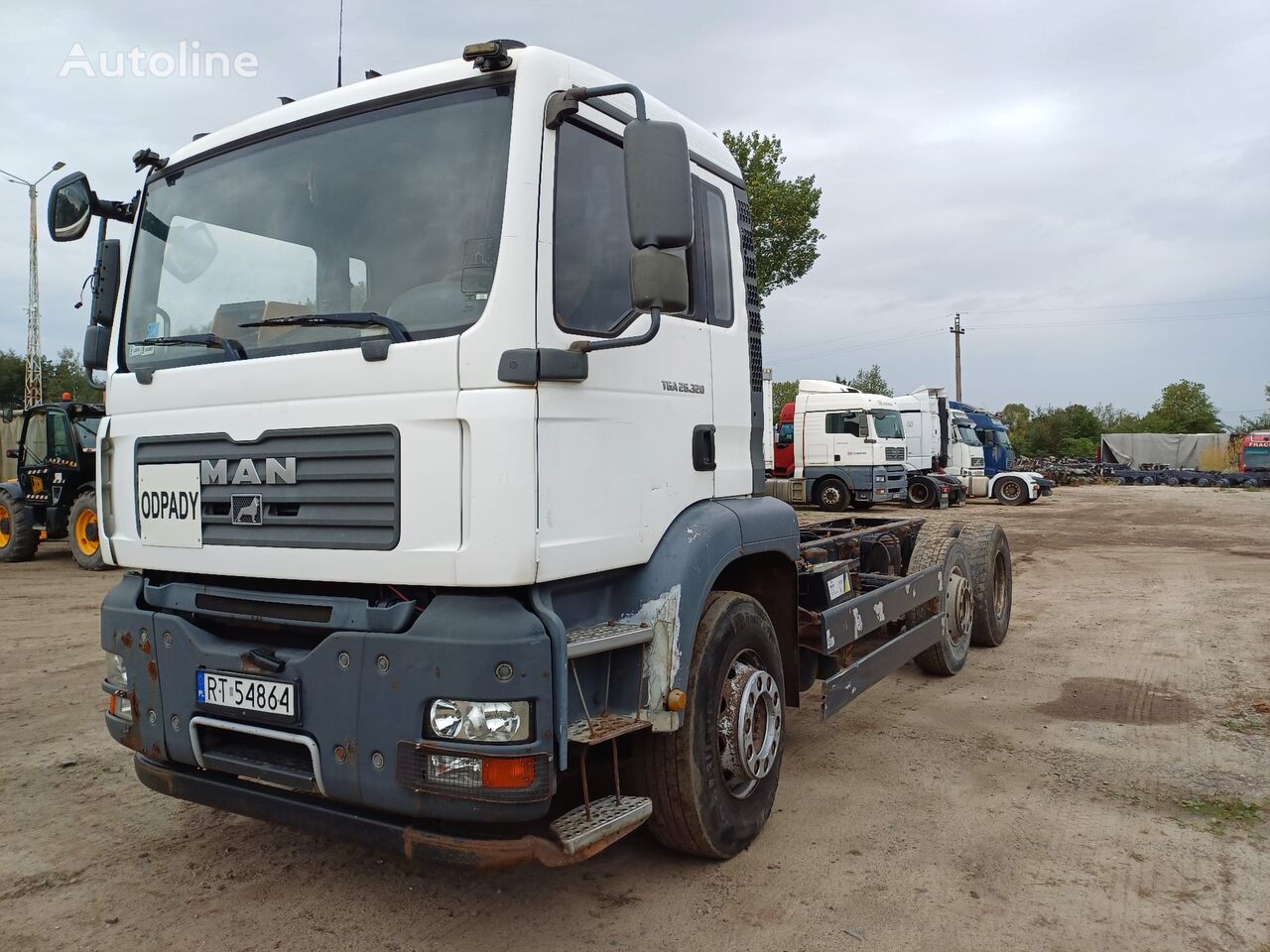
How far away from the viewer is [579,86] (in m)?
3.00

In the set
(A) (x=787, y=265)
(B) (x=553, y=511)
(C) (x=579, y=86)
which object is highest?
(A) (x=787, y=265)

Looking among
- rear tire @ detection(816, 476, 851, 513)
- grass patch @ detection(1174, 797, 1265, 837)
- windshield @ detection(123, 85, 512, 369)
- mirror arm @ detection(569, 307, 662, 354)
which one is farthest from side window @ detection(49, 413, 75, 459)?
rear tire @ detection(816, 476, 851, 513)

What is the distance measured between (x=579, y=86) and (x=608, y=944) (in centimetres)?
281

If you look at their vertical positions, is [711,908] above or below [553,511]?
below

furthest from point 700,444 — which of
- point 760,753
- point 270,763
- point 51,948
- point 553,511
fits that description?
point 51,948

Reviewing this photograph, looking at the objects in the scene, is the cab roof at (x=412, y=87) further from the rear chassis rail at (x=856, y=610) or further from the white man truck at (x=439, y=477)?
the rear chassis rail at (x=856, y=610)

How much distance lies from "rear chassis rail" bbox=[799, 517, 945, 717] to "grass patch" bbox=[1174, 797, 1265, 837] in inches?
58.5

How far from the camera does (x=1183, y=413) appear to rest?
6869 centimetres

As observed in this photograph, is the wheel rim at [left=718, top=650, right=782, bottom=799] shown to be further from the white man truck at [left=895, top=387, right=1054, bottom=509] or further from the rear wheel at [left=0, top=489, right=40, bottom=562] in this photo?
the white man truck at [left=895, top=387, right=1054, bottom=509]

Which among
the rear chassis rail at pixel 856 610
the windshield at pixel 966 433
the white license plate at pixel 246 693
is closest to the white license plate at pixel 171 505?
the white license plate at pixel 246 693

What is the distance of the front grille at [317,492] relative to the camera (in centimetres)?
277

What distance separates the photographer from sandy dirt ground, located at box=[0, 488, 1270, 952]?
311 cm

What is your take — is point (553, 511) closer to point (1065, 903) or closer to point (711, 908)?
point (711, 908)

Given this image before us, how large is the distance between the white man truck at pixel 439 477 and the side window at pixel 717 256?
2cm
